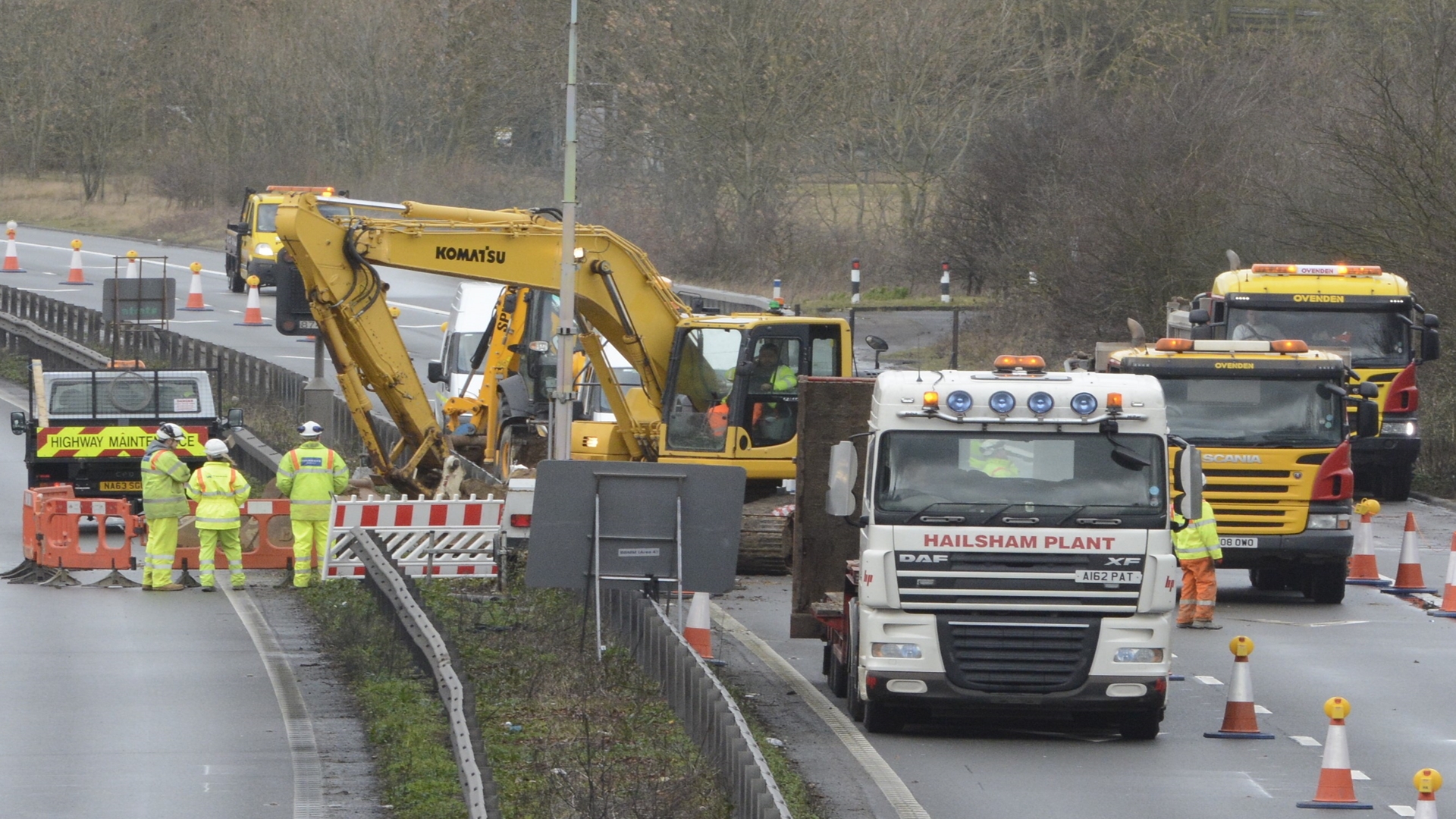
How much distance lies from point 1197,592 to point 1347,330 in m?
8.85

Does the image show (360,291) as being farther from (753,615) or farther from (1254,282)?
(1254,282)

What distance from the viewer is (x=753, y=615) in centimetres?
1847

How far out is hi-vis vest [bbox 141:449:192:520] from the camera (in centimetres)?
1945

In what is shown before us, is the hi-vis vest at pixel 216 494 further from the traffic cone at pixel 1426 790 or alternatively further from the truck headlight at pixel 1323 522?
the traffic cone at pixel 1426 790

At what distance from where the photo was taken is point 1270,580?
67.0 feet

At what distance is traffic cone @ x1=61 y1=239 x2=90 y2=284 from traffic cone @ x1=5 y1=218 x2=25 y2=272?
5.55 feet

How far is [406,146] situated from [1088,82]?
849 inches

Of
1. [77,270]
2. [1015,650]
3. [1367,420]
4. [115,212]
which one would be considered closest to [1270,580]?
[1367,420]

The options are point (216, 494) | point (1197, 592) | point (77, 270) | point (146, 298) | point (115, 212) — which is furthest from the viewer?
point (115, 212)

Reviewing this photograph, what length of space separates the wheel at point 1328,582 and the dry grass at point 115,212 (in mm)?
43893

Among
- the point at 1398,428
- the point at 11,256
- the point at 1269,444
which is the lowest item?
the point at 1269,444

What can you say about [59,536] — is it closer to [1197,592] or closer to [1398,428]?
[1197,592]

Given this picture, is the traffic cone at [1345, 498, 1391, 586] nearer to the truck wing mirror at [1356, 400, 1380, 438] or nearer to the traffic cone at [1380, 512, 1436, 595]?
the traffic cone at [1380, 512, 1436, 595]

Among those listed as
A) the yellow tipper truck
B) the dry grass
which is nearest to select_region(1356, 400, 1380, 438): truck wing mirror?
the yellow tipper truck
